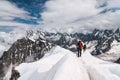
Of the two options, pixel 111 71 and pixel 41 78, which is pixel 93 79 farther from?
pixel 41 78

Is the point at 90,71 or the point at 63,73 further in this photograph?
the point at 90,71

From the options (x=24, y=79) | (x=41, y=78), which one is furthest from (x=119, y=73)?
(x=24, y=79)

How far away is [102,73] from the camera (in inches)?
1321

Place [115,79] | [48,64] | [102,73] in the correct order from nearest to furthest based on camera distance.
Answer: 1. [115,79]
2. [102,73]
3. [48,64]

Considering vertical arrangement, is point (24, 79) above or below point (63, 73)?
below

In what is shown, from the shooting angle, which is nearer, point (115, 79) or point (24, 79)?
point (115, 79)

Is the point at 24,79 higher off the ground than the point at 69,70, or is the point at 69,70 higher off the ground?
the point at 69,70

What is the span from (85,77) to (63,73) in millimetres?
4356

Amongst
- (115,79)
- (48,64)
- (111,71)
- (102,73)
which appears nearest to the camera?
(115,79)

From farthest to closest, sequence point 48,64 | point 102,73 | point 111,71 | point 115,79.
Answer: point 48,64 < point 111,71 < point 102,73 < point 115,79

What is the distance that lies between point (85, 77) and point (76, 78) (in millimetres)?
2601

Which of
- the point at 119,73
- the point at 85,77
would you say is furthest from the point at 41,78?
the point at 119,73

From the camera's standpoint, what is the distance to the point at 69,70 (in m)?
32.7

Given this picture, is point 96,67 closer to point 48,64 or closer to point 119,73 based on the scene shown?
point 119,73
